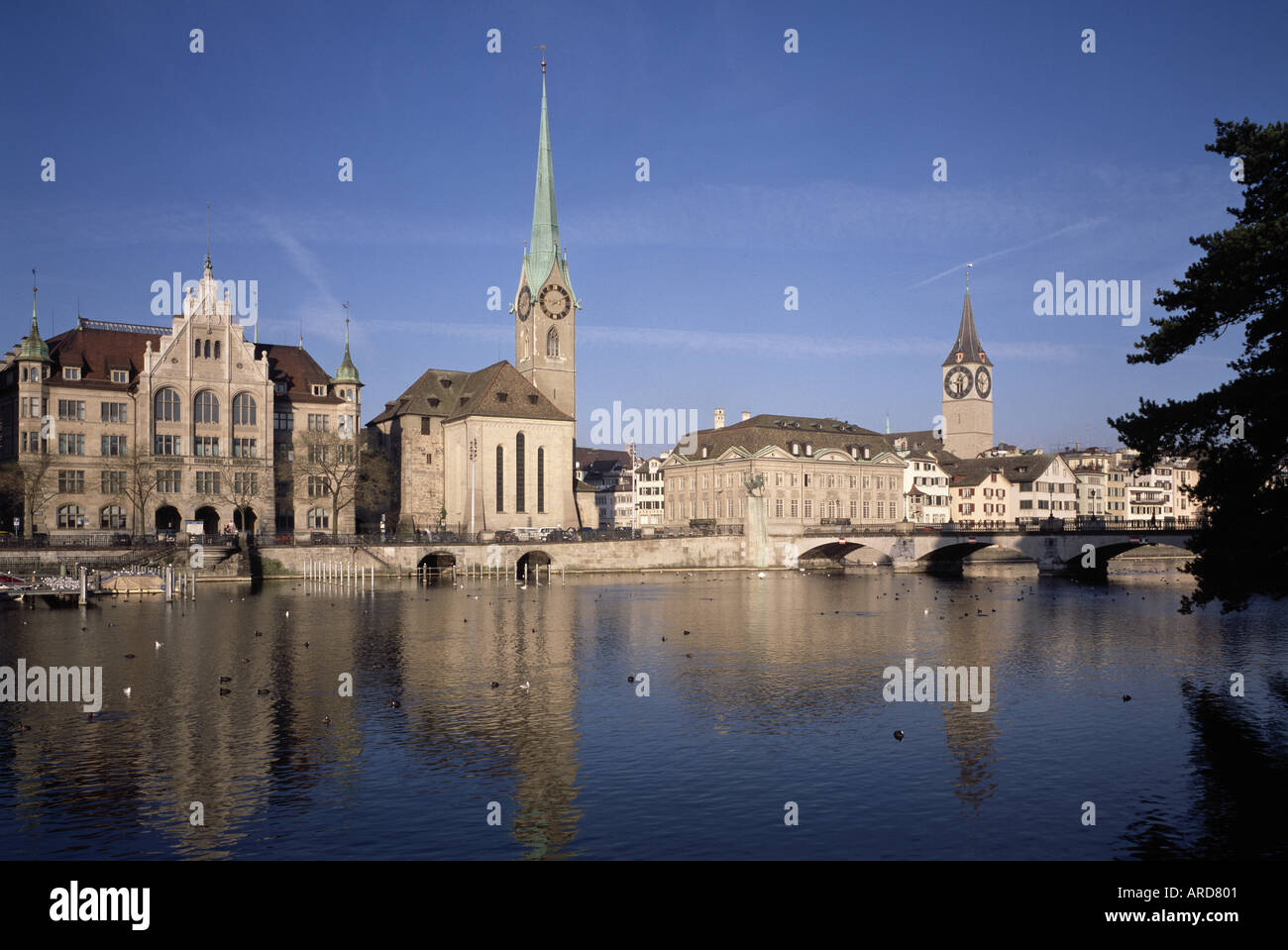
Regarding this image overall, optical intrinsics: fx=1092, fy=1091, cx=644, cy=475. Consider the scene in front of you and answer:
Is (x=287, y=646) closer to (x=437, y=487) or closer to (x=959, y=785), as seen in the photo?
(x=959, y=785)

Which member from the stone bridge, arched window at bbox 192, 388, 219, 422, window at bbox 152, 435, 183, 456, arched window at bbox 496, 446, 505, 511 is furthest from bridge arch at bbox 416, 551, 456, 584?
window at bbox 152, 435, 183, 456

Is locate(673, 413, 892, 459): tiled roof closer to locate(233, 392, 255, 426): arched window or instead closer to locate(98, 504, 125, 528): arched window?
locate(233, 392, 255, 426): arched window

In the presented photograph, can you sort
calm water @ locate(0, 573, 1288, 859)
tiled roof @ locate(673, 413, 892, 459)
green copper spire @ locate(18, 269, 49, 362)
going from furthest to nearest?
1. tiled roof @ locate(673, 413, 892, 459)
2. green copper spire @ locate(18, 269, 49, 362)
3. calm water @ locate(0, 573, 1288, 859)

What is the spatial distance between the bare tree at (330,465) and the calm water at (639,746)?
150 ft

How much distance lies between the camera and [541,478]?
4744 inches

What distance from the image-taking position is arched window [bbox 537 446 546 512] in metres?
120

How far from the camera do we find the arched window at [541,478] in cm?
12025

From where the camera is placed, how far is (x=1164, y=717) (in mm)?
31625

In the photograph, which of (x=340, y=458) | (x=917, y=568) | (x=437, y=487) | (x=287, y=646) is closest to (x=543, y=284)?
(x=437, y=487)

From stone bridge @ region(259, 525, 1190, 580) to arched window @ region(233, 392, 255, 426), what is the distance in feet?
54.9

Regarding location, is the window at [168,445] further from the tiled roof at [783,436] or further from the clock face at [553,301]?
the tiled roof at [783,436]

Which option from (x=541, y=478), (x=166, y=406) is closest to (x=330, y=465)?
(x=166, y=406)

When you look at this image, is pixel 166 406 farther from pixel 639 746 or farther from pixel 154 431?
pixel 639 746

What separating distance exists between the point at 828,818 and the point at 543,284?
11542 cm
